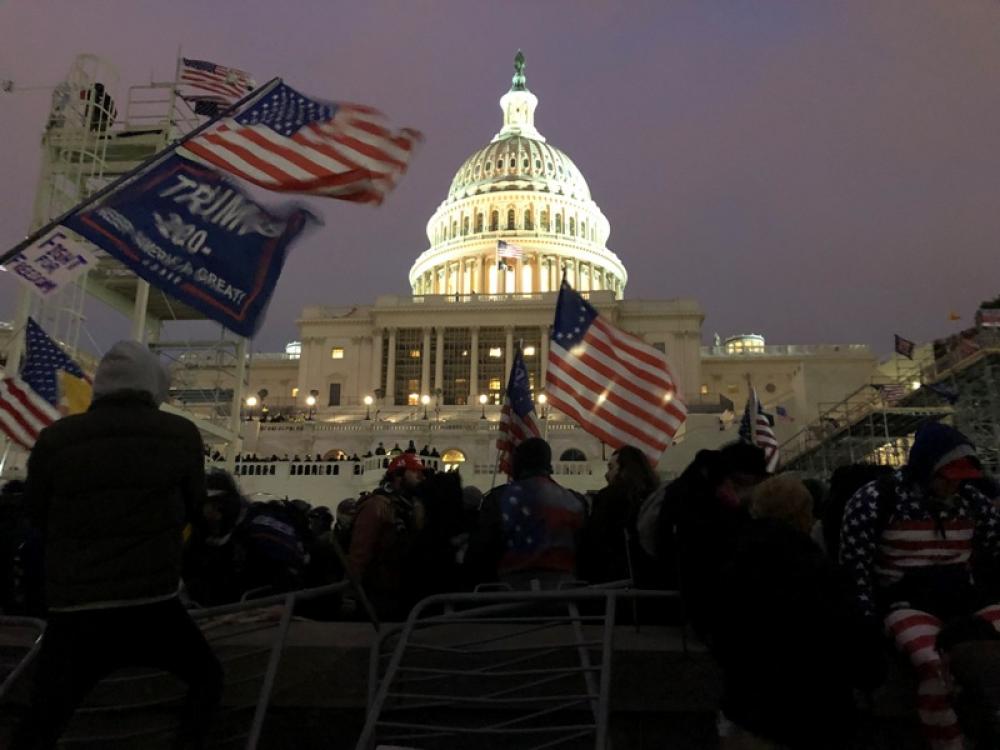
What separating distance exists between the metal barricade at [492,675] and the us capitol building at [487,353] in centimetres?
2437

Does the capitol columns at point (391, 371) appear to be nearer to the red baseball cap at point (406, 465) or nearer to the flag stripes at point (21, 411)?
the flag stripes at point (21, 411)

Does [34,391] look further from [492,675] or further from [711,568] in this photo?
[711,568]

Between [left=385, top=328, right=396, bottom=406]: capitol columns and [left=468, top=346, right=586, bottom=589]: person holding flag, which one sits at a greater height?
[left=385, top=328, right=396, bottom=406]: capitol columns

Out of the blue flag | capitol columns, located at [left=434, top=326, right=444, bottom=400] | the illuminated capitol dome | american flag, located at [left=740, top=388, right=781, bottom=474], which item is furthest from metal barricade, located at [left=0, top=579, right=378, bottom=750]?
the illuminated capitol dome

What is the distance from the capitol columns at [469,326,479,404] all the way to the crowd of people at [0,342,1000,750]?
56.6m

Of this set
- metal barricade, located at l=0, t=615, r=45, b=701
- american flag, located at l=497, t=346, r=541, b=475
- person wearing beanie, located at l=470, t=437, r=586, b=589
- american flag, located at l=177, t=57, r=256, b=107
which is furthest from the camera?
american flag, located at l=177, t=57, r=256, b=107

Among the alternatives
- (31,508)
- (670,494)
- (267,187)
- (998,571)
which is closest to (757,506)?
(670,494)

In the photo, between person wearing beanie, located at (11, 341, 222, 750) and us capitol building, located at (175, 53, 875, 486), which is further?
us capitol building, located at (175, 53, 875, 486)

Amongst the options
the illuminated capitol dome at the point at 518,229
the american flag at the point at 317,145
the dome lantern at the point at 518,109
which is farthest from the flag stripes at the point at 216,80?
the dome lantern at the point at 518,109

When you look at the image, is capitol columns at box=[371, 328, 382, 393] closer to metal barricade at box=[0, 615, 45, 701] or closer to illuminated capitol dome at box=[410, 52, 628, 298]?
illuminated capitol dome at box=[410, 52, 628, 298]

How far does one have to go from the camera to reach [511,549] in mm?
5809

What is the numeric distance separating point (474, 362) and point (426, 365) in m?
3.51

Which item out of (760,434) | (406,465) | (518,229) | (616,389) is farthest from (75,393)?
(518,229)

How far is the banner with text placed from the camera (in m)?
7.47
